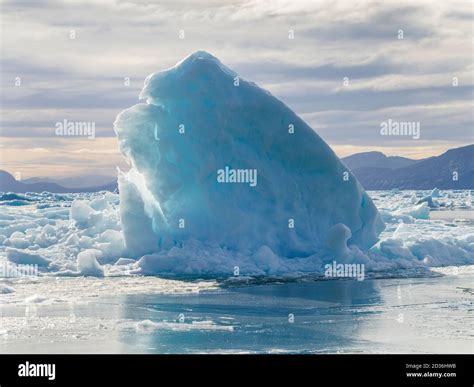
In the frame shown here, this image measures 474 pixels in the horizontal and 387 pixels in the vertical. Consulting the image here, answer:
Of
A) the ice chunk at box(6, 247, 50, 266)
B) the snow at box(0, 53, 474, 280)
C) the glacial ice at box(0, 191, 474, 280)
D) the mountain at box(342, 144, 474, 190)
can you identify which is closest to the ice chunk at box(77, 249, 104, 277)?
the glacial ice at box(0, 191, 474, 280)

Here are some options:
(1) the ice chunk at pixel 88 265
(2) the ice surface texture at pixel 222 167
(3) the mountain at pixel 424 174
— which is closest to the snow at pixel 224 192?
(2) the ice surface texture at pixel 222 167

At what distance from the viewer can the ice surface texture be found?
22.1 m

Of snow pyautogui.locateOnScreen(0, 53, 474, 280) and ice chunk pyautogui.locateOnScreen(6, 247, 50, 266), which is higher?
snow pyautogui.locateOnScreen(0, 53, 474, 280)

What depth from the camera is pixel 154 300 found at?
17.4m

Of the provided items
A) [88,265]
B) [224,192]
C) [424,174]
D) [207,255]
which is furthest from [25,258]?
[424,174]

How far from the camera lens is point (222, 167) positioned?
73.5ft

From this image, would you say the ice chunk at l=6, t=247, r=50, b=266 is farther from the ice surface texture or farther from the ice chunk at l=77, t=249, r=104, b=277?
the ice surface texture

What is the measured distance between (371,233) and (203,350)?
11105mm

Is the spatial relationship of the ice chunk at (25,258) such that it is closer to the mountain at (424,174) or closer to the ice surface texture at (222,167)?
the ice surface texture at (222,167)

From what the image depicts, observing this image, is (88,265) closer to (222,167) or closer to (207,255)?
(207,255)

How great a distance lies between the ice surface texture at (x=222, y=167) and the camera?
22125mm
